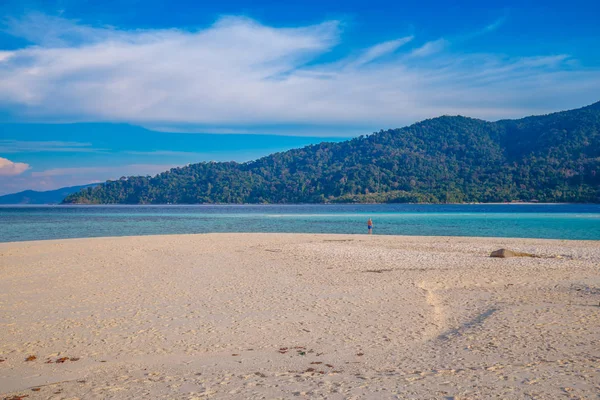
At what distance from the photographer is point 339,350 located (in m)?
8.16

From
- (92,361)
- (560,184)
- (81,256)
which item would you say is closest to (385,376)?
(92,361)

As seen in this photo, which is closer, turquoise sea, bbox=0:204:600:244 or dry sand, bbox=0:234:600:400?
dry sand, bbox=0:234:600:400

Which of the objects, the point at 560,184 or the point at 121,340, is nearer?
the point at 121,340

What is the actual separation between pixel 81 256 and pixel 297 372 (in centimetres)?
1806

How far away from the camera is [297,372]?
7062 mm

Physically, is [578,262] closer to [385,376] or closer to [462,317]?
[462,317]

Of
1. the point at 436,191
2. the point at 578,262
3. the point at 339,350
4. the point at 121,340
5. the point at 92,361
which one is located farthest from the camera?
the point at 436,191

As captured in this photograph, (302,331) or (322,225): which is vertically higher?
(302,331)

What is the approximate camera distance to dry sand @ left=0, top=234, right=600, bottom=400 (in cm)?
649

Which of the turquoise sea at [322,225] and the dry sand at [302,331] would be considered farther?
the turquoise sea at [322,225]

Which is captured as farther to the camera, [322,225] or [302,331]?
[322,225]

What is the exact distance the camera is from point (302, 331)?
934 centimetres

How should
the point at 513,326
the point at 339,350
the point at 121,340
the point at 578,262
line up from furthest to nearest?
1. the point at 578,262
2. the point at 513,326
3. the point at 121,340
4. the point at 339,350

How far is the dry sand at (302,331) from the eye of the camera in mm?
6488
